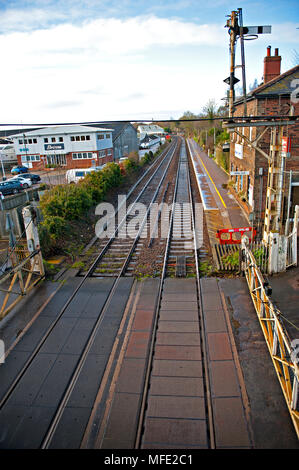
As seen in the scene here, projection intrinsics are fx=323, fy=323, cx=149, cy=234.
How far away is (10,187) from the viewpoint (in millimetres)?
27891

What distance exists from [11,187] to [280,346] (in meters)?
27.0

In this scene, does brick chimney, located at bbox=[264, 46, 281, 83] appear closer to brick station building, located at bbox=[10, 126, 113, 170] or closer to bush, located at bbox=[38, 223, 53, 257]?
bush, located at bbox=[38, 223, 53, 257]

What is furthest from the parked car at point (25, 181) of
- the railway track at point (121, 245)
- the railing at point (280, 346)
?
the railing at point (280, 346)

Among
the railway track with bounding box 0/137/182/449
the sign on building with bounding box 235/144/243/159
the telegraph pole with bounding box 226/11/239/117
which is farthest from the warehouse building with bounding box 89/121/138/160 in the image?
the railway track with bounding box 0/137/182/449

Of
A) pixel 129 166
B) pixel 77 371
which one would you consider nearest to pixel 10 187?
pixel 129 166

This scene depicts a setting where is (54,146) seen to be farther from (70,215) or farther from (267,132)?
(267,132)

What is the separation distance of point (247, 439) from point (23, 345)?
516 centimetres

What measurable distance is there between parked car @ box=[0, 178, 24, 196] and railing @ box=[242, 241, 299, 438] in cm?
2394

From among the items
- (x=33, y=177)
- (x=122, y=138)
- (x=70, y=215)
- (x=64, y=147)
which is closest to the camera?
(x=70, y=215)

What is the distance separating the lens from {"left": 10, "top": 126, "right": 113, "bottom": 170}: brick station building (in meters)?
39.0

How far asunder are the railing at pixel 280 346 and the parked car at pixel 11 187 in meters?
23.9

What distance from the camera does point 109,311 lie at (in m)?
8.80

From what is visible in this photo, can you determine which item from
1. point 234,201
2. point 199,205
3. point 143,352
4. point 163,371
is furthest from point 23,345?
point 234,201
